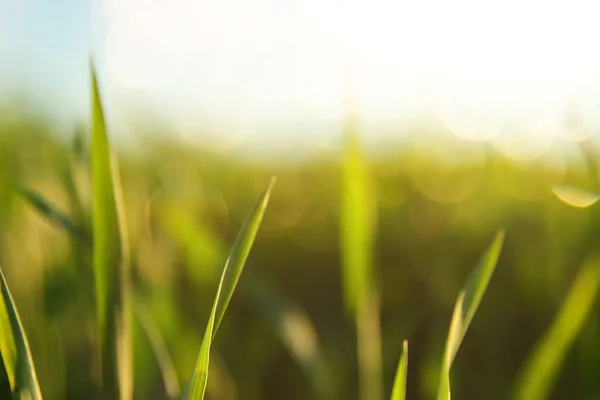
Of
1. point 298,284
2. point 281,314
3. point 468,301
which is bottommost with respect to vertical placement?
point 298,284

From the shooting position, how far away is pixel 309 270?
116 cm

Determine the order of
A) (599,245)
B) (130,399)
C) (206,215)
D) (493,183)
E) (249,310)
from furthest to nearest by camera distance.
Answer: (493,183)
(206,215)
(249,310)
(599,245)
(130,399)

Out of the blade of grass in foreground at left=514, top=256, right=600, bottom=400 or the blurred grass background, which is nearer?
the blade of grass in foreground at left=514, top=256, right=600, bottom=400

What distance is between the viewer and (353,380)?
90cm

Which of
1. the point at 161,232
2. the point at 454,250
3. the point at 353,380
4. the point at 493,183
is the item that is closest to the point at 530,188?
the point at 493,183

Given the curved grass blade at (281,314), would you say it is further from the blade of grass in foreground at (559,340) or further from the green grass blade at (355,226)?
the blade of grass in foreground at (559,340)

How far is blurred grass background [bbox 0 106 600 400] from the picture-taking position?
2.40ft

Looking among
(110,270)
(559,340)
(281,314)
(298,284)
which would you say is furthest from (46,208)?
(298,284)

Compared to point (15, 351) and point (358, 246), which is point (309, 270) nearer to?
point (358, 246)

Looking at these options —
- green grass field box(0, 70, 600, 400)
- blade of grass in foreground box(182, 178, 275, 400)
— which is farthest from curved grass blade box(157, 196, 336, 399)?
blade of grass in foreground box(182, 178, 275, 400)

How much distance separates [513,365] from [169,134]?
4.21 feet

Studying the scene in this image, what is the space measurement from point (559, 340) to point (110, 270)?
0.38 meters

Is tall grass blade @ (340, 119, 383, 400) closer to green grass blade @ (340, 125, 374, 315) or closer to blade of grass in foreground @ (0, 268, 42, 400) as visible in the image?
green grass blade @ (340, 125, 374, 315)

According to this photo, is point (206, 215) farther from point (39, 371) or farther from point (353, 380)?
point (39, 371)
